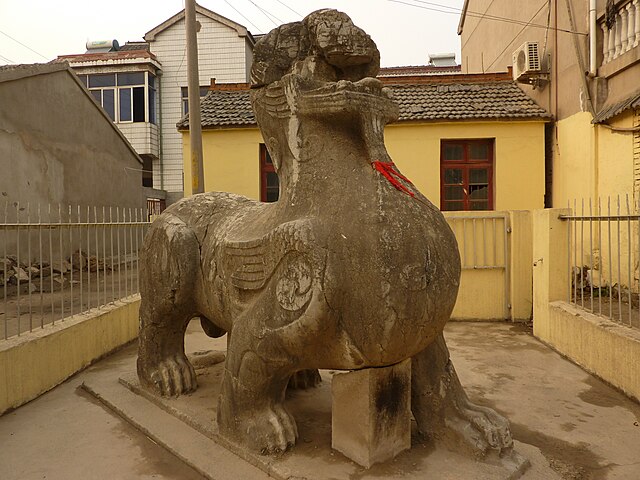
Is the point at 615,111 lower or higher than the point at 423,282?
higher

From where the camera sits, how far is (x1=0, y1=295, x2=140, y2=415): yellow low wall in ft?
12.6

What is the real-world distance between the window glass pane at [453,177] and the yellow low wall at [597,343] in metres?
4.24

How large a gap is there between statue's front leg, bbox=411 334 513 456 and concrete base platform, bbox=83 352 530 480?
0.09m

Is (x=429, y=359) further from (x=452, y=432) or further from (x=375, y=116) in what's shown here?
(x=375, y=116)

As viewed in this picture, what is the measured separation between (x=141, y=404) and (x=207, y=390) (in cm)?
45

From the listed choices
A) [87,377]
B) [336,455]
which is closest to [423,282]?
[336,455]

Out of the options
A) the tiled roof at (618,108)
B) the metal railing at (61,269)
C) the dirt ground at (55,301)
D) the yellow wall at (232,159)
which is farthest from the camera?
the yellow wall at (232,159)

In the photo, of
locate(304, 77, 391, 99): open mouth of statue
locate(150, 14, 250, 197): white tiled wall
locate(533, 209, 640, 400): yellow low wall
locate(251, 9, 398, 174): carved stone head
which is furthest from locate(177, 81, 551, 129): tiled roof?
locate(150, 14, 250, 197): white tiled wall

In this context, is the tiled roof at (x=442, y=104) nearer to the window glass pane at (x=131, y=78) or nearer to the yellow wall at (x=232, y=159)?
the yellow wall at (x=232, y=159)

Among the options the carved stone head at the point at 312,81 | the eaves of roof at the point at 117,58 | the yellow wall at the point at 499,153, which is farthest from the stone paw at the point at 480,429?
the eaves of roof at the point at 117,58

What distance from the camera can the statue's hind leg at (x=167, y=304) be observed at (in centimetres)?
339

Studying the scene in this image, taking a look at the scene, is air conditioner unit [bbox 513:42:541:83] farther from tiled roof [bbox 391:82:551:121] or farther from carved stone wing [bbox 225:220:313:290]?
carved stone wing [bbox 225:220:313:290]

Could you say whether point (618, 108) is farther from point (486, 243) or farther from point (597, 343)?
point (597, 343)

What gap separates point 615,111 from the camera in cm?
679
